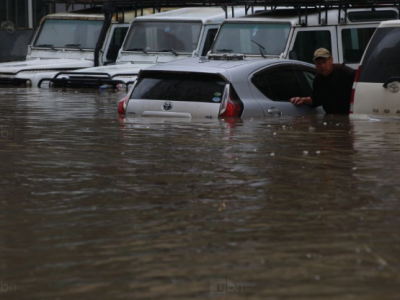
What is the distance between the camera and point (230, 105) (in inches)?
538

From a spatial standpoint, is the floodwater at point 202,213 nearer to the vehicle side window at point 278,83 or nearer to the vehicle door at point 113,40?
the vehicle side window at point 278,83

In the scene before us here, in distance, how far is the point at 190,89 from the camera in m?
13.8

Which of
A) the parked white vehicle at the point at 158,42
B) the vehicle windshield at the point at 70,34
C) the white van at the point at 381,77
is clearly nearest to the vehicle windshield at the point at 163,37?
the parked white vehicle at the point at 158,42

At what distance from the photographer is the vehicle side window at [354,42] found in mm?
20203

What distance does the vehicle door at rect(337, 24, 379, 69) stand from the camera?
2020cm

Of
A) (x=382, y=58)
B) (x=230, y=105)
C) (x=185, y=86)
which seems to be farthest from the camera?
(x=185, y=86)

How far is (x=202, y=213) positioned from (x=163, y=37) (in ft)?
52.0

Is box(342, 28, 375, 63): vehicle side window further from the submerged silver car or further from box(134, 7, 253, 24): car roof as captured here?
the submerged silver car

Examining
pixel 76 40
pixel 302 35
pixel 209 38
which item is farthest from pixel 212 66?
pixel 76 40

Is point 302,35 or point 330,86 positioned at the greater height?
point 302,35

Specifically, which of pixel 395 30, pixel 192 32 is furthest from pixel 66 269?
pixel 192 32

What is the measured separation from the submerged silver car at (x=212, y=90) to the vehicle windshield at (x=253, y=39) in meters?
5.66

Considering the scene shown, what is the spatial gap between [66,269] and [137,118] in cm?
825

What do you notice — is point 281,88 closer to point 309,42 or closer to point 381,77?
point 381,77
